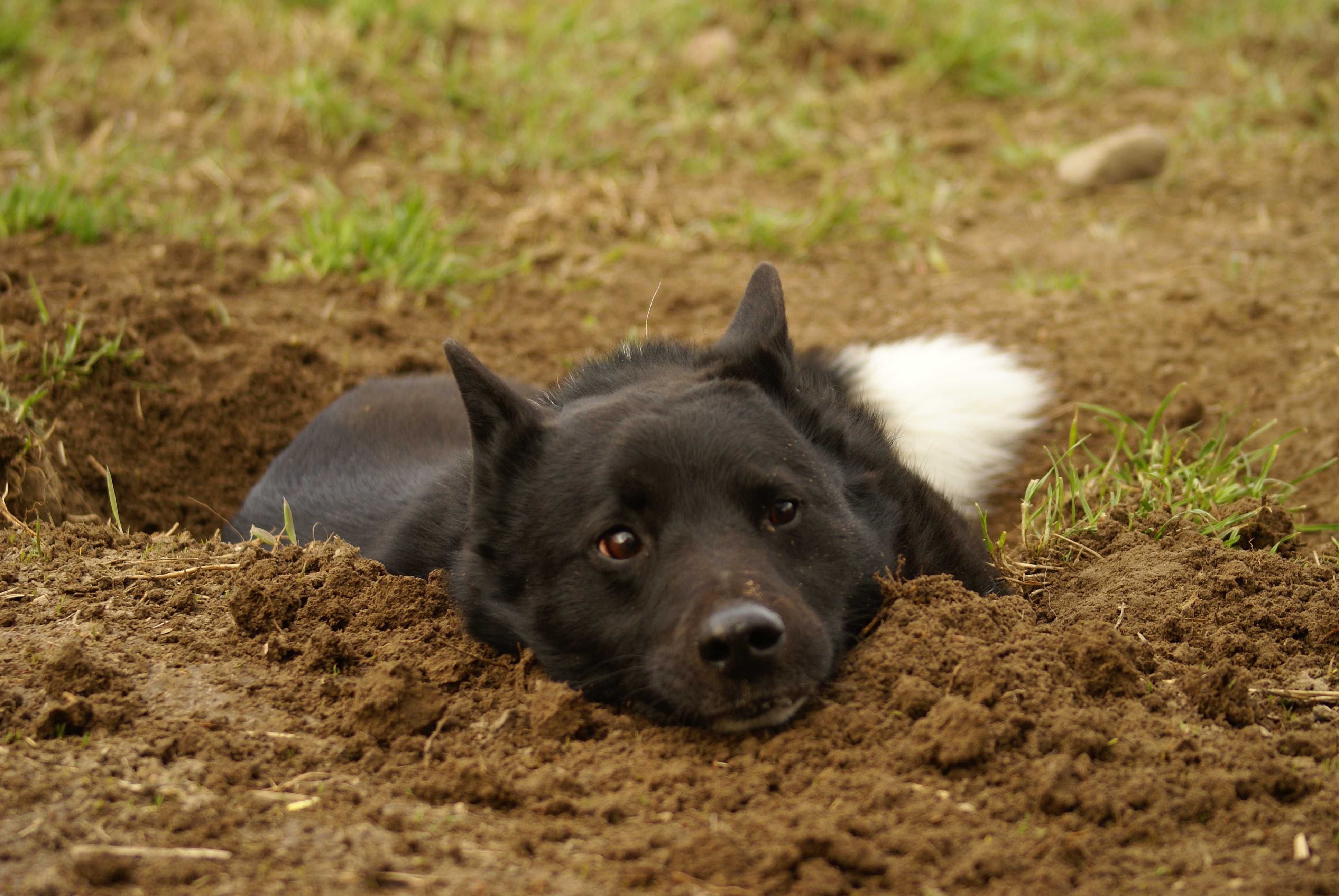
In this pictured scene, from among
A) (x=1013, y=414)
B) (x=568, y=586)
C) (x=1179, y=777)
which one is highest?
(x=568, y=586)

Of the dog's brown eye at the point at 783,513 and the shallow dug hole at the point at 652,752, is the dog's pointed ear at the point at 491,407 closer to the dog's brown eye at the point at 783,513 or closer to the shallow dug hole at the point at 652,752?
the shallow dug hole at the point at 652,752

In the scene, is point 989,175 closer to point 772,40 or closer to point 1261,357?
point 772,40

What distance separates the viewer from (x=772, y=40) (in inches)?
338

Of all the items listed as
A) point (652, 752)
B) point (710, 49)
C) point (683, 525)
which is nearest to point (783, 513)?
point (683, 525)

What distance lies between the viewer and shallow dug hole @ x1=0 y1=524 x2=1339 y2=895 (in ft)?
7.29

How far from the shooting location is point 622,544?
2.94m

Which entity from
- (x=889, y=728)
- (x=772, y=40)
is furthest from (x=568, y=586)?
(x=772, y=40)

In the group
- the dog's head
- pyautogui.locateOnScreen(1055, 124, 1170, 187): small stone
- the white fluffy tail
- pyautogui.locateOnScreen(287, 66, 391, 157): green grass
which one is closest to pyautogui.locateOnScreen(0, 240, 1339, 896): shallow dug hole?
the dog's head

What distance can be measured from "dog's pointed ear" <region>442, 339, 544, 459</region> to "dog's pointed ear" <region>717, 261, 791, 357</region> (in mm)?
639

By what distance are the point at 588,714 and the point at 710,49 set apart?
6.59 metres

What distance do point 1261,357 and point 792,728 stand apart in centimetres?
331

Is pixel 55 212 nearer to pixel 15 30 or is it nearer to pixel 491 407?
pixel 15 30

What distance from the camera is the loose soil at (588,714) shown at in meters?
2.24

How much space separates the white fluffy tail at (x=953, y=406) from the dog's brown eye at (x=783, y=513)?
165cm
